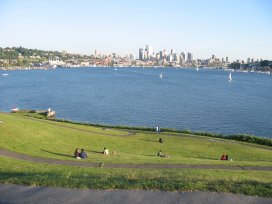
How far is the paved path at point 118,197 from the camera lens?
11000 mm

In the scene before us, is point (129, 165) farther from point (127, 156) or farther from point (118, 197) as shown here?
point (118, 197)

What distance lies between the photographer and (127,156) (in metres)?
28.0

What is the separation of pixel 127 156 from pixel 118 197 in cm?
1676

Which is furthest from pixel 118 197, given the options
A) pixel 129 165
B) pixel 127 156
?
pixel 127 156

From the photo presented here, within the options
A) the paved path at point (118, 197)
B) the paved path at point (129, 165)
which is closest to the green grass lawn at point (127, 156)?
the paved path at point (118, 197)

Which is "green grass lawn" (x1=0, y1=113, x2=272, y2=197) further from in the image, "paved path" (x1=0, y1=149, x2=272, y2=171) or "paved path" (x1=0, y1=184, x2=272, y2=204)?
"paved path" (x1=0, y1=149, x2=272, y2=171)

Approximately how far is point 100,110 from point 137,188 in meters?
74.8

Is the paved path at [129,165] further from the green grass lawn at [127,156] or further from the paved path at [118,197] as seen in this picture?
the paved path at [118,197]

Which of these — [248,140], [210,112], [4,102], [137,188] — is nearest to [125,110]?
[210,112]

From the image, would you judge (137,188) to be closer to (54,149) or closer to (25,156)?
(25,156)

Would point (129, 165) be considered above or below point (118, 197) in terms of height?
below

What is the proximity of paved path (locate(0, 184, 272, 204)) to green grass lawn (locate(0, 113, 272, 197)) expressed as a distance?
387 millimetres

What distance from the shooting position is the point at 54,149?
2800cm

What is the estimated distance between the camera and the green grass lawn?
40.5 ft
